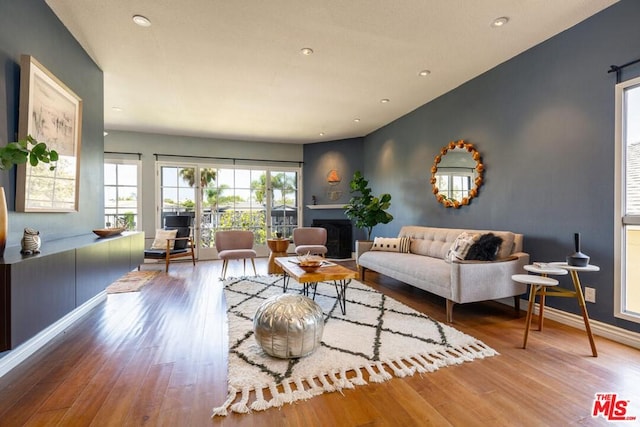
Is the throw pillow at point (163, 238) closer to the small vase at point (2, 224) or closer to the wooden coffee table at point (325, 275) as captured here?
the wooden coffee table at point (325, 275)

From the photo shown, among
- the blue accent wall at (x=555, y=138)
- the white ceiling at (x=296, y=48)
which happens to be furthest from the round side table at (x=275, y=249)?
the blue accent wall at (x=555, y=138)

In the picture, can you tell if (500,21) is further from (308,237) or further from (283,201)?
(283,201)

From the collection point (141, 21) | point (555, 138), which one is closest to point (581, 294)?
point (555, 138)

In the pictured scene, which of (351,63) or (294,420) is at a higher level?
(351,63)

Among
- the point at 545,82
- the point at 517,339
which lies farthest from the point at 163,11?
the point at 517,339

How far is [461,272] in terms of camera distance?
8.77ft

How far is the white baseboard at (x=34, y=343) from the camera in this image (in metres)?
1.90

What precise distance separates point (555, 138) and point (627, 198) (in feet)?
2.66

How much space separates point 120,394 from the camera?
5.50ft

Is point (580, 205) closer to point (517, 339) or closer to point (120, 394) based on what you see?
point (517, 339)

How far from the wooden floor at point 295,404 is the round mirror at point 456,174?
1.76 meters

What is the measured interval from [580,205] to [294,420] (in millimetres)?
2941

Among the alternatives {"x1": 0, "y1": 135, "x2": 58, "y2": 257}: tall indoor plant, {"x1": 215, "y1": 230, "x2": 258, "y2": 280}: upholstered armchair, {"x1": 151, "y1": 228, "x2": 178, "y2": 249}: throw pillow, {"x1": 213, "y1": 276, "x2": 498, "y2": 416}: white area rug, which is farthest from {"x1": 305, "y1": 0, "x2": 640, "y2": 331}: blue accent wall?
{"x1": 151, "y1": 228, "x2": 178, "y2": 249}: throw pillow

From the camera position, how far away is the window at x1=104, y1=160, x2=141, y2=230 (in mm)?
5855
